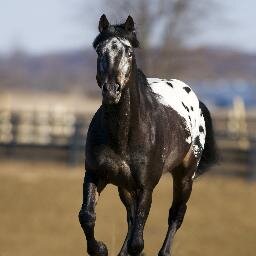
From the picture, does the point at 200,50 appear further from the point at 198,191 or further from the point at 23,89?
the point at 23,89

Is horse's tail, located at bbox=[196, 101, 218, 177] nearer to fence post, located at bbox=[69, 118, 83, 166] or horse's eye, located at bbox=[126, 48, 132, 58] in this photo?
horse's eye, located at bbox=[126, 48, 132, 58]

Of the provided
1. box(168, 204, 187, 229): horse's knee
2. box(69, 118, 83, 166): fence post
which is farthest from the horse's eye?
box(69, 118, 83, 166): fence post

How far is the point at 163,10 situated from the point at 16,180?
27.2ft

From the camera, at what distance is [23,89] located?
10319cm

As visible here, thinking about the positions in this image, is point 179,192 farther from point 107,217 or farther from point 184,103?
point 107,217

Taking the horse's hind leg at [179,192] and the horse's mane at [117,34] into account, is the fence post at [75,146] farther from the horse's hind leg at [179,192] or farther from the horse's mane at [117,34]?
the horse's mane at [117,34]

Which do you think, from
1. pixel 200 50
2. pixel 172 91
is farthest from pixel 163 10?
pixel 172 91

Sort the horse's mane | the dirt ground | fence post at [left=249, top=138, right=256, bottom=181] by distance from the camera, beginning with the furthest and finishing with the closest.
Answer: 1. fence post at [left=249, top=138, right=256, bottom=181]
2. the dirt ground
3. the horse's mane

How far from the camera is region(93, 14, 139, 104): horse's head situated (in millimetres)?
6676

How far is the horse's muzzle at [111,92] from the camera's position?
6.62m

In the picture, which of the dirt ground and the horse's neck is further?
the dirt ground

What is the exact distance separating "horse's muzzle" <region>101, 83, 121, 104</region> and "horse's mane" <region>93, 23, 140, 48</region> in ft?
1.82

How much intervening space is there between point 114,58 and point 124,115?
0.67m

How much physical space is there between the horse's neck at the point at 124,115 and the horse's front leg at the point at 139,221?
0.47 metres
